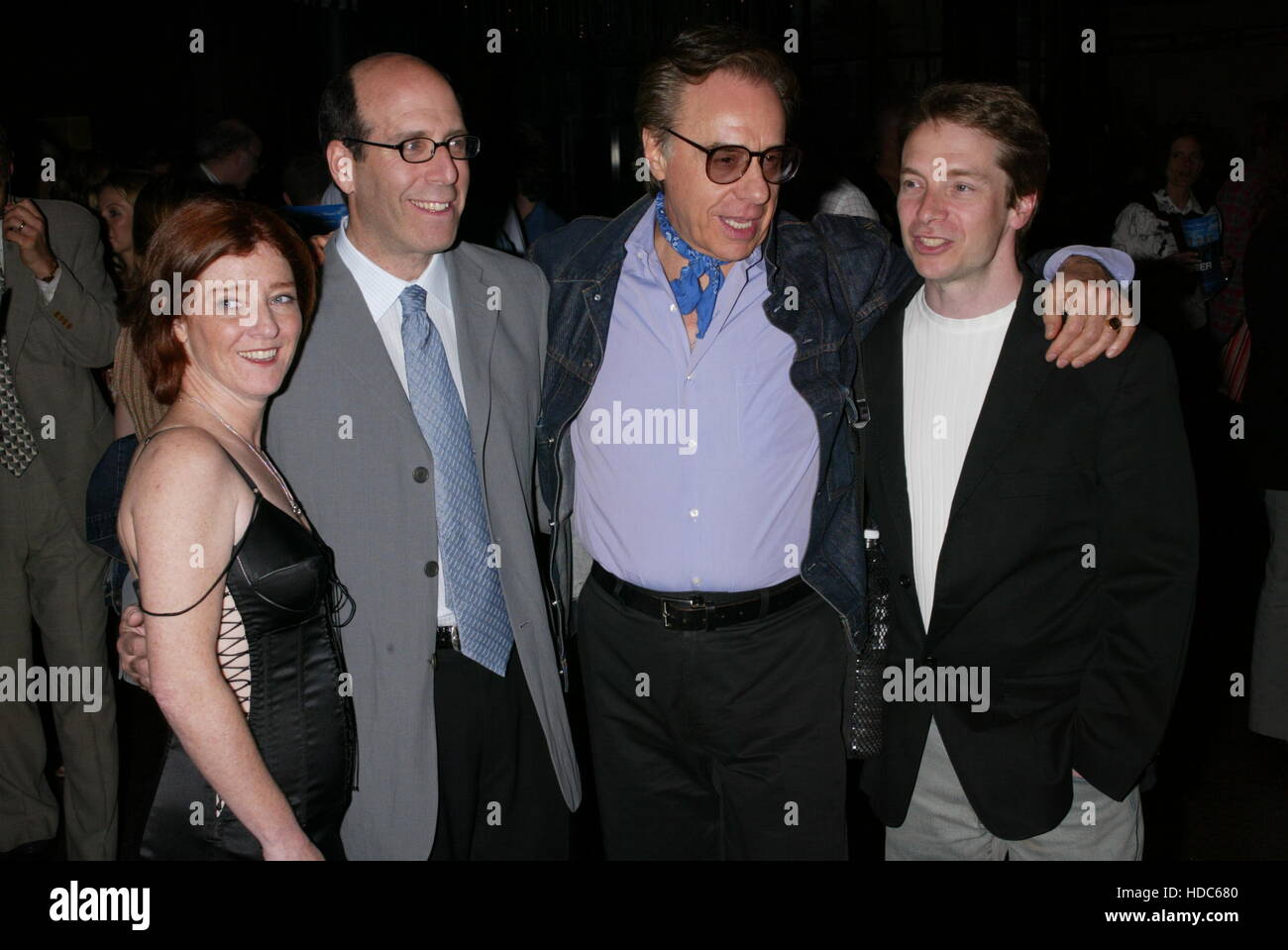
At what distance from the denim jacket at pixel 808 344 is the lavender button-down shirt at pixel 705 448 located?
5 centimetres

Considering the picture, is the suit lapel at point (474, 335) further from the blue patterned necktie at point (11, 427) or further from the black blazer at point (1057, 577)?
the blue patterned necktie at point (11, 427)

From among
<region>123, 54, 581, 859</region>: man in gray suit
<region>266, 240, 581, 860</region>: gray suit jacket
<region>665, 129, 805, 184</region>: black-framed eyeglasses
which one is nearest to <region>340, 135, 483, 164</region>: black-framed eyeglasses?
<region>123, 54, 581, 859</region>: man in gray suit

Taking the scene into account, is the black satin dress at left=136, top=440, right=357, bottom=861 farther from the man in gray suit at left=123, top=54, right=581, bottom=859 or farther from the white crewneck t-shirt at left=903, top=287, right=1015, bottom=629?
the white crewneck t-shirt at left=903, top=287, right=1015, bottom=629

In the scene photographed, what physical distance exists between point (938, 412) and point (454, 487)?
104cm

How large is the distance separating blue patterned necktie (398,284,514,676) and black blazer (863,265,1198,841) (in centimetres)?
89

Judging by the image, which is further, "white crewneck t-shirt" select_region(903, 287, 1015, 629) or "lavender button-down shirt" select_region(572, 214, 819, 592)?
"lavender button-down shirt" select_region(572, 214, 819, 592)

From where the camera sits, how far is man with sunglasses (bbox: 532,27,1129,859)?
2588 mm

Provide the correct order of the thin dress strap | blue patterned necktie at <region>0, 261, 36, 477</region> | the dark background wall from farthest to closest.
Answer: the dark background wall
blue patterned necktie at <region>0, 261, 36, 477</region>
the thin dress strap

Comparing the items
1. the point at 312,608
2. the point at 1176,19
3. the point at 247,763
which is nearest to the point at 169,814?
the point at 247,763

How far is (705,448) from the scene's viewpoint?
2.58 m

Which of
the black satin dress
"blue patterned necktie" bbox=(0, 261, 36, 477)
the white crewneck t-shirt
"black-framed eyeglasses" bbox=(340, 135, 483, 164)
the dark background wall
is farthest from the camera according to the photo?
the dark background wall
